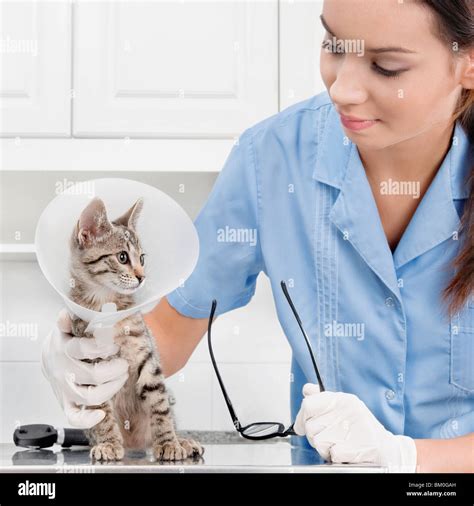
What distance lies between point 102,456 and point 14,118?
0.79 metres

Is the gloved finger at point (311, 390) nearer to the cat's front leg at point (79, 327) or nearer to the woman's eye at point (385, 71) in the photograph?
the cat's front leg at point (79, 327)

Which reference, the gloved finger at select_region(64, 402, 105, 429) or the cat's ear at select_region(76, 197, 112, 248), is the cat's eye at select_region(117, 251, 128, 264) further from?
the gloved finger at select_region(64, 402, 105, 429)

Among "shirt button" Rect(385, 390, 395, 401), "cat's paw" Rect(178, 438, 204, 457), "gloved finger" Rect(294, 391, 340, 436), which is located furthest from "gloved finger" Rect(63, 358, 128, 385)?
"shirt button" Rect(385, 390, 395, 401)

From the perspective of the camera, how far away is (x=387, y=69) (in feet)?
2.90

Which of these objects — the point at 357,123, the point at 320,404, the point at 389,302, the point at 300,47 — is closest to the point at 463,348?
the point at 389,302

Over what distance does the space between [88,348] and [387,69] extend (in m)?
0.46

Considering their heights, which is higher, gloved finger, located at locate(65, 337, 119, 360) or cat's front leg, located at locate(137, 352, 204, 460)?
gloved finger, located at locate(65, 337, 119, 360)

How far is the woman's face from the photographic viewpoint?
2.81 feet

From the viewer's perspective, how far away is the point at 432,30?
2.85ft

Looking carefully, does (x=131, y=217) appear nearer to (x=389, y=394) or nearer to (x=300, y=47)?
(x=389, y=394)

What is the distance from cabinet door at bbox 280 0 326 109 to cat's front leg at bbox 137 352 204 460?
27.7 inches

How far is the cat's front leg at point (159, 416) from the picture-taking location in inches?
35.1

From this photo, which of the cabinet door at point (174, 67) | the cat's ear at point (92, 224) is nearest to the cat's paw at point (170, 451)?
the cat's ear at point (92, 224)

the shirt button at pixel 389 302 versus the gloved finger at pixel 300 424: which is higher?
the shirt button at pixel 389 302
